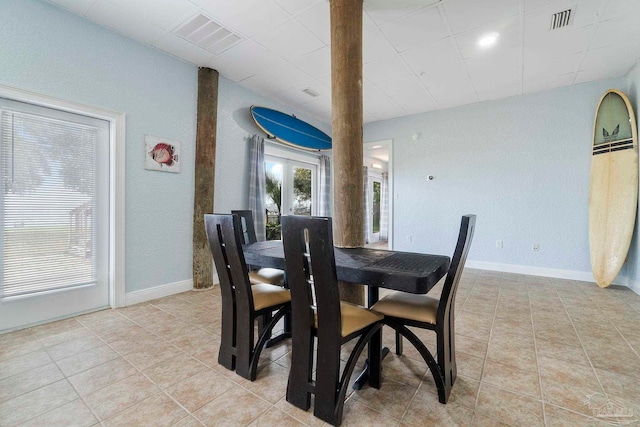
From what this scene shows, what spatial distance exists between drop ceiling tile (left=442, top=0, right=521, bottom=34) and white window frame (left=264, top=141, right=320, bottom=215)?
2969 millimetres

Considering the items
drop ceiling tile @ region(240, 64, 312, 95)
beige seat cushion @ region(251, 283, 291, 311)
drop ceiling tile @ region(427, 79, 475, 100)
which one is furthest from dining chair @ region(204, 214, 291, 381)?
drop ceiling tile @ region(427, 79, 475, 100)

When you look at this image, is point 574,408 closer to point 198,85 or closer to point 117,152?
point 117,152

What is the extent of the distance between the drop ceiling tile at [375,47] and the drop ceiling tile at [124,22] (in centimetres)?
210

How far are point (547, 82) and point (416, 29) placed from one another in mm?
2519

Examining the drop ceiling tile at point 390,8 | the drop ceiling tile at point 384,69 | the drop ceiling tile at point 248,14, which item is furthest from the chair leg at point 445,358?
the drop ceiling tile at point 384,69

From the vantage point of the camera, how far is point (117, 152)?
2795 mm

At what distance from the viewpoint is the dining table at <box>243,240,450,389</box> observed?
4.25ft

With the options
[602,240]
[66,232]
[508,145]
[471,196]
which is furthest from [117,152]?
[602,240]

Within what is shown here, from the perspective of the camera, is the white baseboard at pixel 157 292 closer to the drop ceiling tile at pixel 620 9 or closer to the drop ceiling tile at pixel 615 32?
the drop ceiling tile at pixel 620 9

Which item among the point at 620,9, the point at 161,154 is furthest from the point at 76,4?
the point at 620,9

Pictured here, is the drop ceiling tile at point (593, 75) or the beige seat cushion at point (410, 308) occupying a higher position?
the drop ceiling tile at point (593, 75)

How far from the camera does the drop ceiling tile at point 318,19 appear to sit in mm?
2441

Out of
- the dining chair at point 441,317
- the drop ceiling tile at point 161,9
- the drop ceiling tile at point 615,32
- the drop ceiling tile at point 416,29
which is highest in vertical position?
the drop ceiling tile at point 615,32
